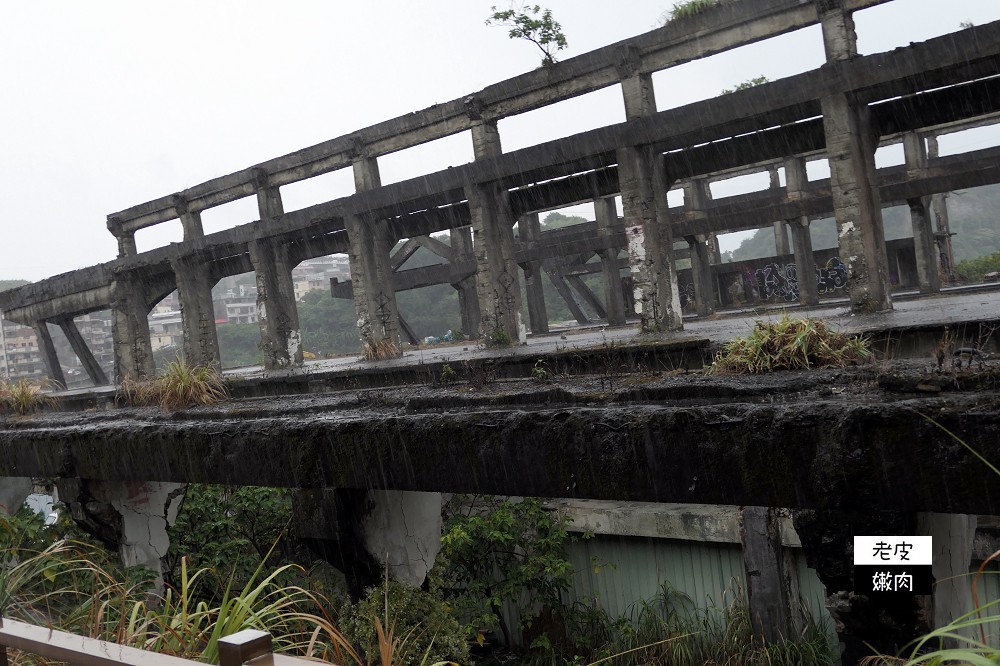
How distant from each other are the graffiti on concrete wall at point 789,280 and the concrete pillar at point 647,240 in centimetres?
1294

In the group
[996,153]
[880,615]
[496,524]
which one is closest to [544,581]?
[496,524]

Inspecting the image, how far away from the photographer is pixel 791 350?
5484 millimetres

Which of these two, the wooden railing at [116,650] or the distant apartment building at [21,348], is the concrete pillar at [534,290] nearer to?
the wooden railing at [116,650]

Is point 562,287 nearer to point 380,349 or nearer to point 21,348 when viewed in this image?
point 380,349

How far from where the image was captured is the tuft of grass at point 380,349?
16250 millimetres

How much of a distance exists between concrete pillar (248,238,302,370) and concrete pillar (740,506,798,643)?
503 inches

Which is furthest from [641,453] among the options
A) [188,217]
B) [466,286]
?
[466,286]

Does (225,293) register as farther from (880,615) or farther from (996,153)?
(880,615)

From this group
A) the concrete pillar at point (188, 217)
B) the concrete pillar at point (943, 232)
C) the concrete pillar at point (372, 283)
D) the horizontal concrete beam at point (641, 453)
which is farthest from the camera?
the concrete pillar at point (943, 232)

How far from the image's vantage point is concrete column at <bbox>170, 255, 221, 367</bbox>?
63.3 ft

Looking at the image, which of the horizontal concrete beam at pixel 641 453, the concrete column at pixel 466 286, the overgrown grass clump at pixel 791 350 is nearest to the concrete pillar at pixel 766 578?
the overgrown grass clump at pixel 791 350

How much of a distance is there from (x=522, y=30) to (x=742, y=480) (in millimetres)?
13092

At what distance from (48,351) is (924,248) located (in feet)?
81.4

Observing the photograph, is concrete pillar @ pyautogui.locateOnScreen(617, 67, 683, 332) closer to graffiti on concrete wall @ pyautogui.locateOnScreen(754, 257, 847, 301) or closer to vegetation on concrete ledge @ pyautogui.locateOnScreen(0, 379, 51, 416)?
vegetation on concrete ledge @ pyautogui.locateOnScreen(0, 379, 51, 416)
